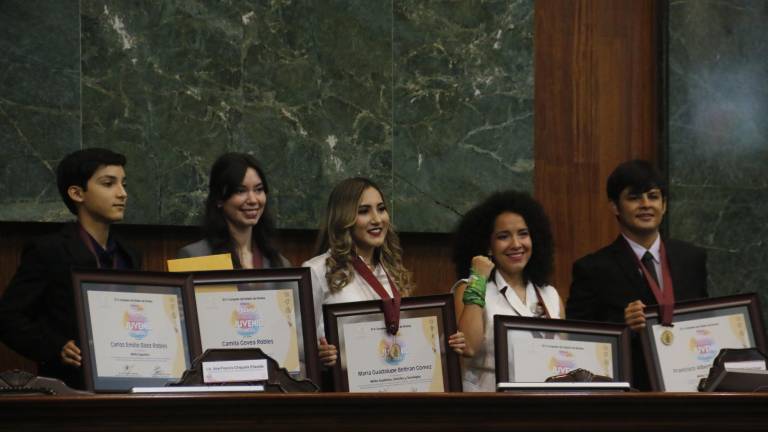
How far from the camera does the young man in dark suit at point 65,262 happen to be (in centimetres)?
382

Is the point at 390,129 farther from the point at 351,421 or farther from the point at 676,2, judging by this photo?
the point at 351,421

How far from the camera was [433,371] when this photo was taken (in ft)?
11.7

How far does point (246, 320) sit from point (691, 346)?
4.67ft

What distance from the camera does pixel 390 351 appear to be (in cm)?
352

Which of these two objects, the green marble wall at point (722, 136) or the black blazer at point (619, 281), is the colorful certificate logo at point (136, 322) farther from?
the green marble wall at point (722, 136)

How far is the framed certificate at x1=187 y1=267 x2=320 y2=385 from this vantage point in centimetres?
334

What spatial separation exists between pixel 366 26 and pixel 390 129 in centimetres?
48

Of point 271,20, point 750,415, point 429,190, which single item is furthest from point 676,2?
point 750,415

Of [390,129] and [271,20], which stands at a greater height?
[271,20]

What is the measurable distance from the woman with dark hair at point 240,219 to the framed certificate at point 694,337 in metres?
1.26

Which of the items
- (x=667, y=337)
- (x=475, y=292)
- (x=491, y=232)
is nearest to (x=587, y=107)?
(x=491, y=232)

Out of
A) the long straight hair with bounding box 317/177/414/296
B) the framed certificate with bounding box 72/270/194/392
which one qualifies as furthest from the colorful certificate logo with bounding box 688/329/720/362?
the framed certificate with bounding box 72/270/194/392

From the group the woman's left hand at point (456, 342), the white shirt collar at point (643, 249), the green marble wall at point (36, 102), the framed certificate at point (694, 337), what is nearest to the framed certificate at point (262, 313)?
the woman's left hand at point (456, 342)

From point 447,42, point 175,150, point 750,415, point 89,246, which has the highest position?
point 447,42
